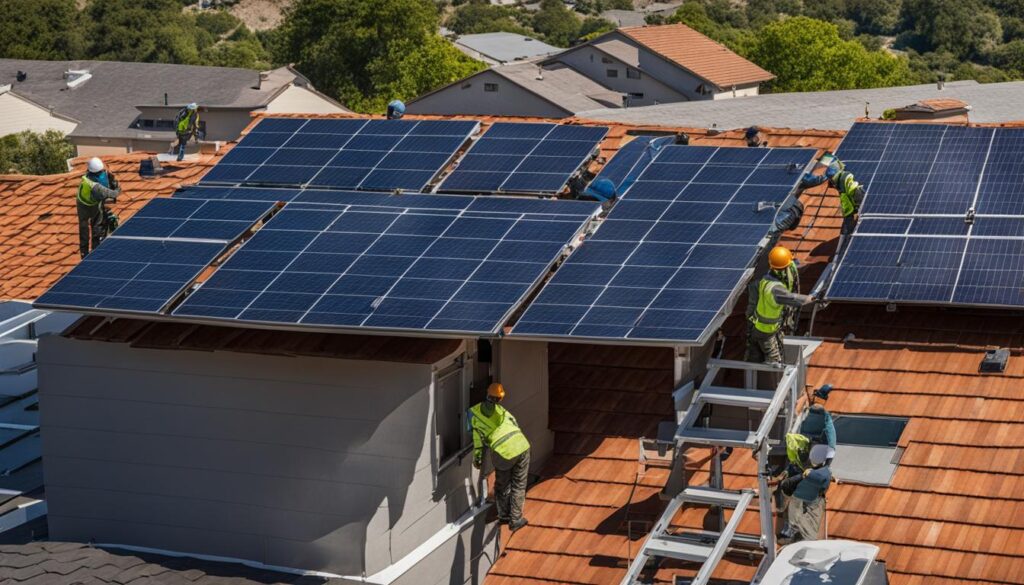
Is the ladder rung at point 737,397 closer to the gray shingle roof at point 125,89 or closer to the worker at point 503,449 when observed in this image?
the worker at point 503,449

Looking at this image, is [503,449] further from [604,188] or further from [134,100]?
[134,100]

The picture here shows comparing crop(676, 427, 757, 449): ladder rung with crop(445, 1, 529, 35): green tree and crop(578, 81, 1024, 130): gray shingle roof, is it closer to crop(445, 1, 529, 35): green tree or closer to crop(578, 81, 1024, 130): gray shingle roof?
crop(578, 81, 1024, 130): gray shingle roof

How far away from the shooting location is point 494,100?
274 ft

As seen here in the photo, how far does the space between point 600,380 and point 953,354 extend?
172 inches

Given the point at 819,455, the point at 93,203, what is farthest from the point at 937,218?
the point at 93,203

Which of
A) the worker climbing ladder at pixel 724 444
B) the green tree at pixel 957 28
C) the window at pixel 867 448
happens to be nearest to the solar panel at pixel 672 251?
the worker climbing ladder at pixel 724 444

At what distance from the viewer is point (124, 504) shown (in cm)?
1870

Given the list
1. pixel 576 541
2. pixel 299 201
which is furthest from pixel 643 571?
pixel 299 201

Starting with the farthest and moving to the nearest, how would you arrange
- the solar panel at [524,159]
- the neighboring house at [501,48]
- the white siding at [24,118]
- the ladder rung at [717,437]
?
the neighboring house at [501,48], the white siding at [24,118], the solar panel at [524,159], the ladder rung at [717,437]

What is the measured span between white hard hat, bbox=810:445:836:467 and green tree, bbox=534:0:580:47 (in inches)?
5233

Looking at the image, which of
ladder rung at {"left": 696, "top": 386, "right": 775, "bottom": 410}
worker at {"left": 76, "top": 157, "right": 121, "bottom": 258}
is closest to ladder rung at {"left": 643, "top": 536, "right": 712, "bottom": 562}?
ladder rung at {"left": 696, "top": 386, "right": 775, "bottom": 410}

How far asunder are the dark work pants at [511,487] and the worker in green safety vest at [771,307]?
2.94 meters

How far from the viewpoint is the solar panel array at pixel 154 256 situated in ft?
62.1

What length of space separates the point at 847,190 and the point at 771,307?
3.97 metres
